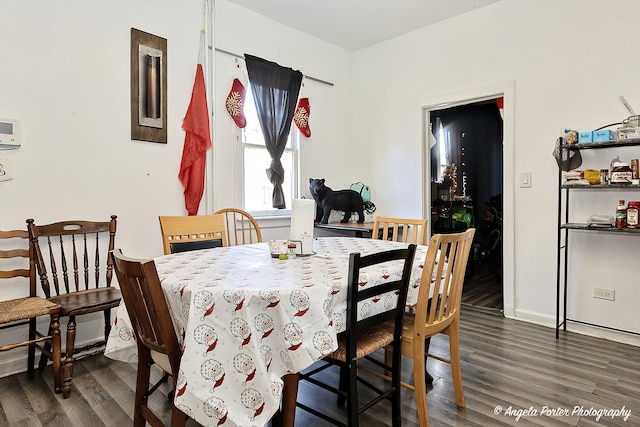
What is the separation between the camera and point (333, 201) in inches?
154

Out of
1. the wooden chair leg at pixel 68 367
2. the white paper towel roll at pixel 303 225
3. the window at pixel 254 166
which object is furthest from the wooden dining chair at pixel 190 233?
the window at pixel 254 166

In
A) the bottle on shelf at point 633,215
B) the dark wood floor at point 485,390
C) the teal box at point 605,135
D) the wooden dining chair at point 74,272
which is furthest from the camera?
the teal box at point 605,135

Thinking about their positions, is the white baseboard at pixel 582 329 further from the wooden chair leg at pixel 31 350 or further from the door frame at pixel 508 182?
the wooden chair leg at pixel 31 350

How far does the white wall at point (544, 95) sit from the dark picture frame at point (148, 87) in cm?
239

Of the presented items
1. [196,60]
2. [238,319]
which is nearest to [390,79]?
[196,60]

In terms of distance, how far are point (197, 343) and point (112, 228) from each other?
69.1 inches

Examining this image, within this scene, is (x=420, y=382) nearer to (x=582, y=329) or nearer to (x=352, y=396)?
(x=352, y=396)

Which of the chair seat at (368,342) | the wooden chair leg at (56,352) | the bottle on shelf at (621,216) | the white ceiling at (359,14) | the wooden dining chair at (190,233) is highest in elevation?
the white ceiling at (359,14)

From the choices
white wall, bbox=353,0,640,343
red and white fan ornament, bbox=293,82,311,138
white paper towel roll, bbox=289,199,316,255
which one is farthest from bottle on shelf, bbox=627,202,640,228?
red and white fan ornament, bbox=293,82,311,138

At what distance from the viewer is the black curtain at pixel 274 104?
11.7ft

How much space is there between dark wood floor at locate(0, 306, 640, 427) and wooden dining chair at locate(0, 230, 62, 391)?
22cm

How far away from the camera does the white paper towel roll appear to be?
6.37 feet

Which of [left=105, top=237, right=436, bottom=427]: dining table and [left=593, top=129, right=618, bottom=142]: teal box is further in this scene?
[left=593, top=129, right=618, bottom=142]: teal box

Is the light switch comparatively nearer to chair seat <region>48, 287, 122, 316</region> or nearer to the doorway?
chair seat <region>48, 287, 122, 316</region>
